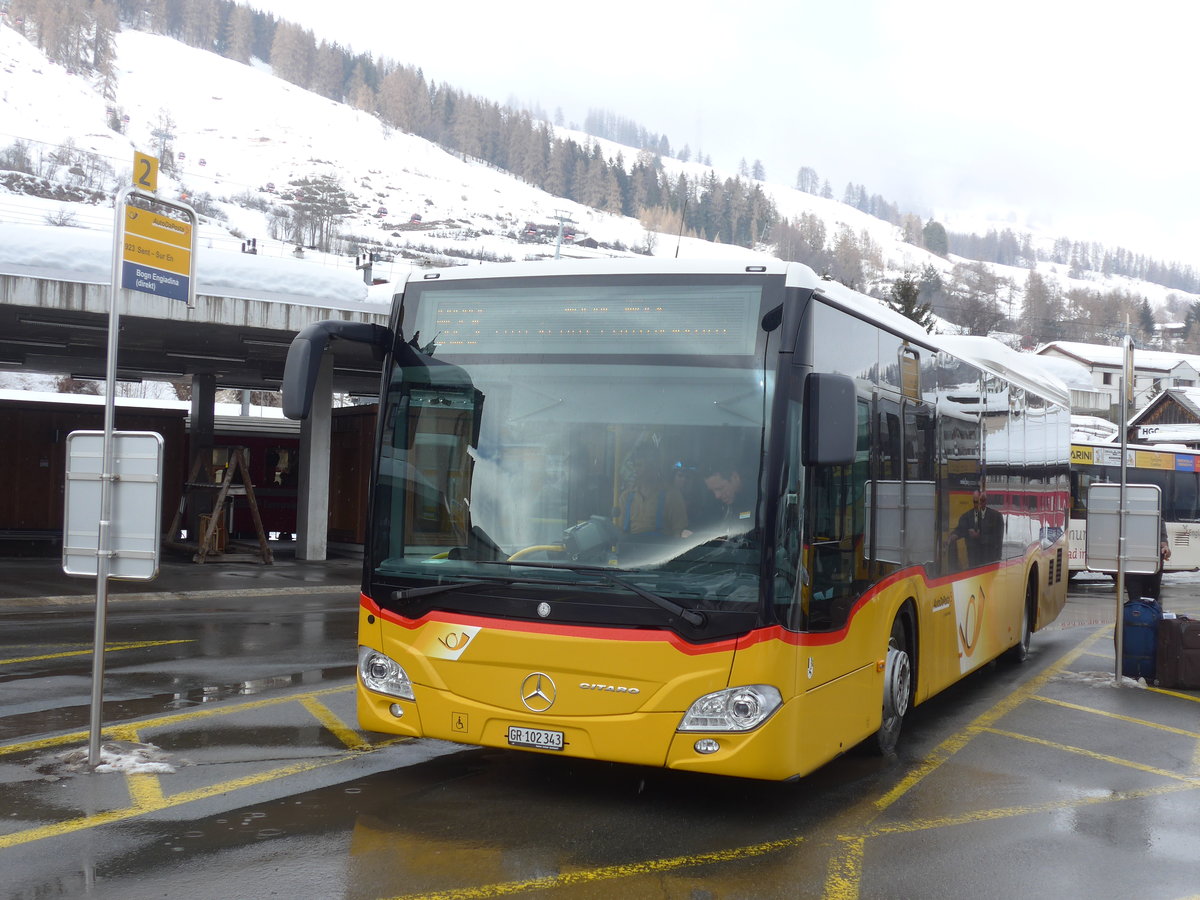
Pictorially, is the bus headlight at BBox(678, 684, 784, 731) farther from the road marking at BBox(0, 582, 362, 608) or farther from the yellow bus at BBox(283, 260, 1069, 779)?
the road marking at BBox(0, 582, 362, 608)

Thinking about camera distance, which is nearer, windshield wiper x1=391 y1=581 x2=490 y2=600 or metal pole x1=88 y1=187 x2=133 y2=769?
windshield wiper x1=391 y1=581 x2=490 y2=600

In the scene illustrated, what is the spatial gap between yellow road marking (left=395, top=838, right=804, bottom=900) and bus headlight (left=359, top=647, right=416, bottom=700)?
147 centimetres

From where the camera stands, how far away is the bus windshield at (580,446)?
591 cm

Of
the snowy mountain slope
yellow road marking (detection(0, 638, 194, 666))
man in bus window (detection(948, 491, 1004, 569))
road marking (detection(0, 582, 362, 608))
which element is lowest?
road marking (detection(0, 582, 362, 608))

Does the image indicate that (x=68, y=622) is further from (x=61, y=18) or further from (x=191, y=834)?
(x=61, y=18)

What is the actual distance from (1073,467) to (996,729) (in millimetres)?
19600

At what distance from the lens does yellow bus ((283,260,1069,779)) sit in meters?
5.81

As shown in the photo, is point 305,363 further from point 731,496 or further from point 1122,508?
point 1122,508

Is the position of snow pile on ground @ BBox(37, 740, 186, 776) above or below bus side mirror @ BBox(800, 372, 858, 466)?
below

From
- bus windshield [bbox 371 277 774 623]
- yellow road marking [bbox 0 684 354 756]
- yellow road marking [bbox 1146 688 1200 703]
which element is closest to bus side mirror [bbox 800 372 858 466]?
bus windshield [bbox 371 277 774 623]

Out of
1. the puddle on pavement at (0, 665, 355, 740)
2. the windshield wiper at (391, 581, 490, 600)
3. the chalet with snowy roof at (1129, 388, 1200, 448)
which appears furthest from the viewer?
the chalet with snowy roof at (1129, 388, 1200, 448)

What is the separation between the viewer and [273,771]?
22.9ft

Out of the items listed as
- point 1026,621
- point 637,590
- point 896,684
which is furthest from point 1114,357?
point 637,590

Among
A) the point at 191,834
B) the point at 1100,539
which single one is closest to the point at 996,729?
the point at 1100,539
